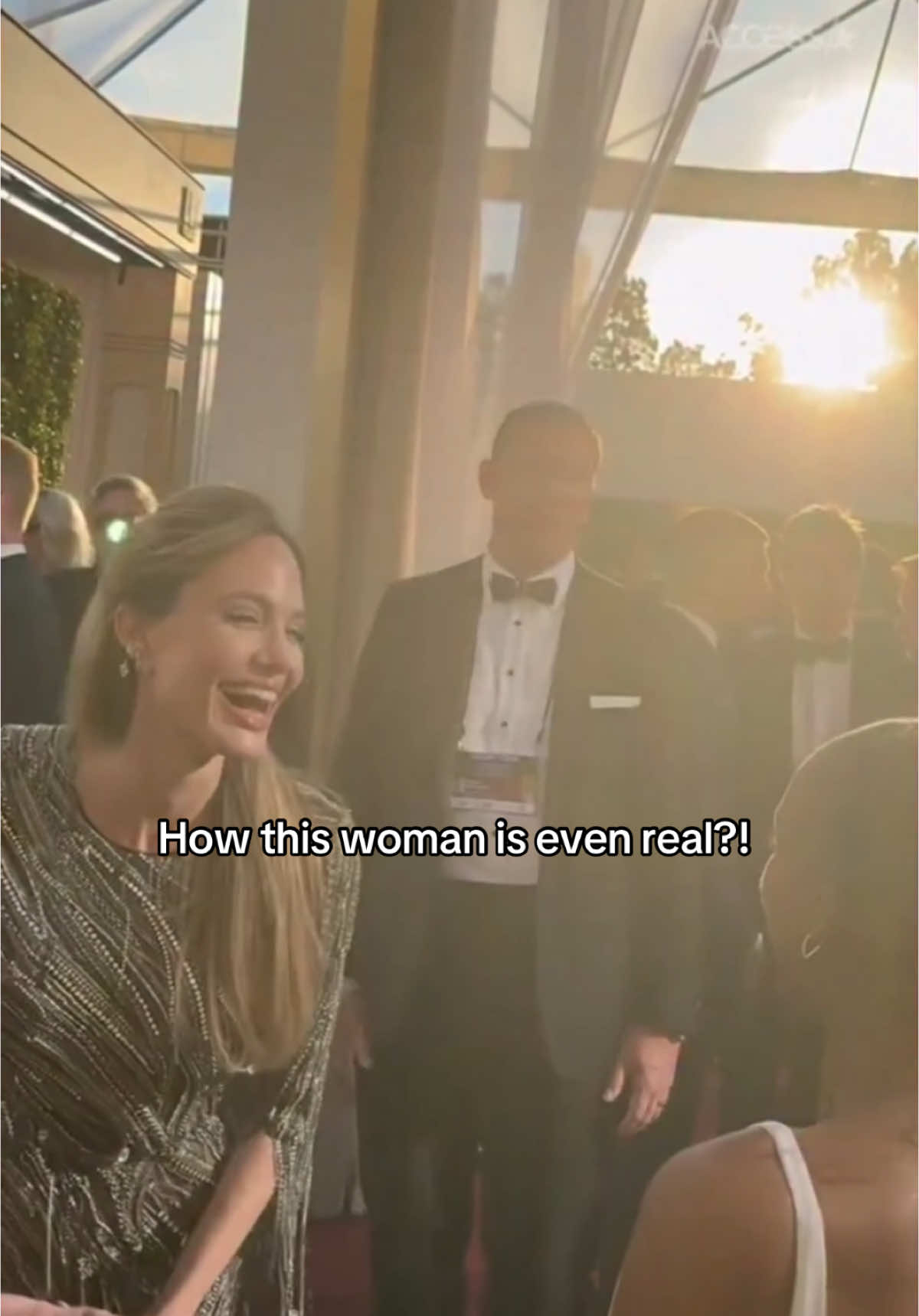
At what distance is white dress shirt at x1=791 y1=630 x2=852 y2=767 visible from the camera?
3.88ft

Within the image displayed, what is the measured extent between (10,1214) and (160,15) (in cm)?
100

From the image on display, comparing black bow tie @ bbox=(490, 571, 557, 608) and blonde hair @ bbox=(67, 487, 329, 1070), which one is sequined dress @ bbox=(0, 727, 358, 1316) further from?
black bow tie @ bbox=(490, 571, 557, 608)

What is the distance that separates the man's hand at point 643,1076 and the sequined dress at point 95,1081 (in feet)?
1.04

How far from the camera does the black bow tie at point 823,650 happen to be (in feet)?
3.94

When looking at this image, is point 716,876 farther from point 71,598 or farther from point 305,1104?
point 71,598

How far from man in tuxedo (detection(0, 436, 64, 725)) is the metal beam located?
297mm

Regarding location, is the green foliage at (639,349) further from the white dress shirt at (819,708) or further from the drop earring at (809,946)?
the drop earring at (809,946)

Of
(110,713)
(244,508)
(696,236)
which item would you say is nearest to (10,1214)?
(110,713)

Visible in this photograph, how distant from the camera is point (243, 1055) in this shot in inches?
46.8

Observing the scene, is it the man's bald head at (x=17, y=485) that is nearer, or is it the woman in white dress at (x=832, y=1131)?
the woman in white dress at (x=832, y=1131)

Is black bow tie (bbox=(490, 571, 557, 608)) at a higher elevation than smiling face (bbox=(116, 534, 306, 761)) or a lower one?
higher

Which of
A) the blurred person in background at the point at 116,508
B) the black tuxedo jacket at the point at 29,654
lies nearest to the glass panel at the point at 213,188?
the blurred person in background at the point at 116,508

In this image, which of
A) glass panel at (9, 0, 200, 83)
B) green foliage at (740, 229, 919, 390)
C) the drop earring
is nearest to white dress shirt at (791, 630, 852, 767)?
the drop earring

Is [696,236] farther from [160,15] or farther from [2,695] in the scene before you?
[2,695]
